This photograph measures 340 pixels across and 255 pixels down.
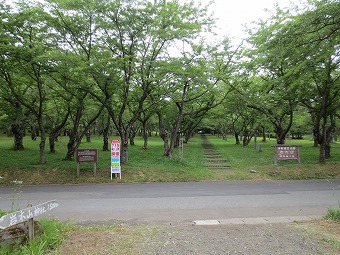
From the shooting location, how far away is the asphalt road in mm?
5773

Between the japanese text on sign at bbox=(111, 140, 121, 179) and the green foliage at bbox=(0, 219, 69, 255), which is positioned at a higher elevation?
the japanese text on sign at bbox=(111, 140, 121, 179)

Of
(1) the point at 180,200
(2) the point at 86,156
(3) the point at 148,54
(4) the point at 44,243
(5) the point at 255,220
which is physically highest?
(3) the point at 148,54

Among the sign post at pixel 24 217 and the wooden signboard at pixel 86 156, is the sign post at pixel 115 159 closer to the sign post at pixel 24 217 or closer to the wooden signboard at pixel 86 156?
the wooden signboard at pixel 86 156

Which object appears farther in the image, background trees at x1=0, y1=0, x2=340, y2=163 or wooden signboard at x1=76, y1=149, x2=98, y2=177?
wooden signboard at x1=76, y1=149, x2=98, y2=177

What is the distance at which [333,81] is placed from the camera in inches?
520

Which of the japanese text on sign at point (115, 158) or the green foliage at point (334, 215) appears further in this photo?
the japanese text on sign at point (115, 158)

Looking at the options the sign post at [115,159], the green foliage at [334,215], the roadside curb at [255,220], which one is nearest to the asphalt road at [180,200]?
the roadside curb at [255,220]

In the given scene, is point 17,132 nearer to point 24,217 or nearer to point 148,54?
point 148,54

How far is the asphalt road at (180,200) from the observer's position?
577 cm

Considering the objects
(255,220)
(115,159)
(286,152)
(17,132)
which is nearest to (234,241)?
(255,220)

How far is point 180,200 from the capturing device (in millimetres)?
7246

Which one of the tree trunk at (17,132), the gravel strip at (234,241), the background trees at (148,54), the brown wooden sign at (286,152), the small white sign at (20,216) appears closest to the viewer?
the small white sign at (20,216)

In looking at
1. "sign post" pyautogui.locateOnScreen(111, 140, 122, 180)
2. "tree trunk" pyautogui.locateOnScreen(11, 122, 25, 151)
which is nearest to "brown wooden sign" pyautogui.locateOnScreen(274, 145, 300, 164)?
"sign post" pyautogui.locateOnScreen(111, 140, 122, 180)

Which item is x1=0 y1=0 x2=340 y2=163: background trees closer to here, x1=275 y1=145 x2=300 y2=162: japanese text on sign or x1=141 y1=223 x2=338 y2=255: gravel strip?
x1=275 y1=145 x2=300 y2=162: japanese text on sign
